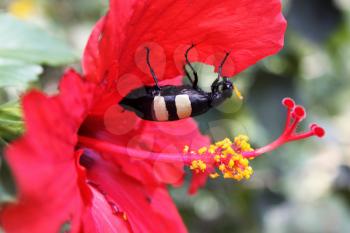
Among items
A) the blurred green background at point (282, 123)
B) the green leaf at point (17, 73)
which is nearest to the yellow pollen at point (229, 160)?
the green leaf at point (17, 73)

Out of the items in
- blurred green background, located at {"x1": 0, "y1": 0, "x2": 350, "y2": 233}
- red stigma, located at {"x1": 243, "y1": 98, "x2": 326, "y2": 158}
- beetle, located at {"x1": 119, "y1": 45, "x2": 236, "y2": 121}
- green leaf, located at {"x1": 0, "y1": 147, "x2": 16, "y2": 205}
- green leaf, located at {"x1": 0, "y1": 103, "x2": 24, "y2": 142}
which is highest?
green leaf, located at {"x1": 0, "y1": 103, "x2": 24, "y2": 142}

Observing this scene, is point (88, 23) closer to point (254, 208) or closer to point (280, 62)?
point (280, 62)

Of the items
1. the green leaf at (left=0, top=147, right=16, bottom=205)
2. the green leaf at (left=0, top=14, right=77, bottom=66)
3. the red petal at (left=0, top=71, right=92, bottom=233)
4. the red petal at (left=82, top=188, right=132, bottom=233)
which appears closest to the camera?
the red petal at (left=0, top=71, right=92, bottom=233)

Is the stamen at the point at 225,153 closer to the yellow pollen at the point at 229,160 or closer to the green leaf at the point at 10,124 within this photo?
the yellow pollen at the point at 229,160

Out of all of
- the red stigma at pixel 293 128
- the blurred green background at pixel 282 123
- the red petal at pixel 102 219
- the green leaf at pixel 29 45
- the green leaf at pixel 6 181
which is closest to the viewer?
the red petal at pixel 102 219

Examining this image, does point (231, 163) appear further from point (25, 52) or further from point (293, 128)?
point (25, 52)

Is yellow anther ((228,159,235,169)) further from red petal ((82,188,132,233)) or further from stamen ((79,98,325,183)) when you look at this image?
red petal ((82,188,132,233))

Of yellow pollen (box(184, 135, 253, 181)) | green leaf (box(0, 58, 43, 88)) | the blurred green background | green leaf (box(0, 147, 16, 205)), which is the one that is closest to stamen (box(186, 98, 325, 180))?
yellow pollen (box(184, 135, 253, 181))
